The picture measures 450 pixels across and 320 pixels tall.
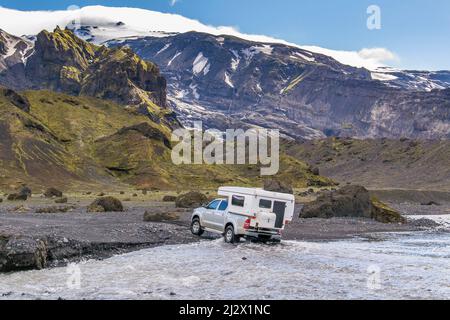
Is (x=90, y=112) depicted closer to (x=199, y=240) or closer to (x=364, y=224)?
(x=364, y=224)

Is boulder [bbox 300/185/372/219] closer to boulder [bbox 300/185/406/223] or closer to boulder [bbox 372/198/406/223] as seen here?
boulder [bbox 300/185/406/223]

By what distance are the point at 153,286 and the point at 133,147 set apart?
133127 mm

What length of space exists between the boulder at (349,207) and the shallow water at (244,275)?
24.1m

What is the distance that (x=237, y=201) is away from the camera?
31.4 m

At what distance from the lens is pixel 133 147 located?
15075cm

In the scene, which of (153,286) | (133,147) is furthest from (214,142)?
(153,286)

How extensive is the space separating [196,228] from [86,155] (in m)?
116

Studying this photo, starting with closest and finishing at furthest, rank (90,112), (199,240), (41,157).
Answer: (199,240), (41,157), (90,112)

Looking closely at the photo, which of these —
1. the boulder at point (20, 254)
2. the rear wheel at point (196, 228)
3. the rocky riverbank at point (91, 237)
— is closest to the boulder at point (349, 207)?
the rocky riverbank at point (91, 237)

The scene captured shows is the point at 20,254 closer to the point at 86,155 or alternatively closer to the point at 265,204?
the point at 265,204

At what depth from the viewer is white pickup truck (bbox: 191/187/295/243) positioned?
101 feet

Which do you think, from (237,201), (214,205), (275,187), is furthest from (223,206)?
(275,187)

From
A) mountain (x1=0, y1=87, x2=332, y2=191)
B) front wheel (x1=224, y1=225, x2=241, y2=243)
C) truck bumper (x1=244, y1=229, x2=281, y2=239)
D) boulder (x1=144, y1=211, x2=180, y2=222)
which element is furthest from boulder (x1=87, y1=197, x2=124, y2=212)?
mountain (x1=0, y1=87, x2=332, y2=191)

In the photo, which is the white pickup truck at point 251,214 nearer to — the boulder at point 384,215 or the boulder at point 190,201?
the boulder at point 384,215
